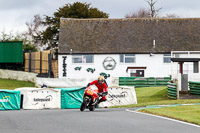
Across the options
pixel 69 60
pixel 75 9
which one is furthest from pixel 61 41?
pixel 75 9

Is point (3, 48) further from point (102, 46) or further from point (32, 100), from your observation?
point (32, 100)

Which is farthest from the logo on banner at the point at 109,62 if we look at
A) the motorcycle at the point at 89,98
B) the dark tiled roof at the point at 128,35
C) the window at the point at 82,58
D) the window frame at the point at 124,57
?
the motorcycle at the point at 89,98

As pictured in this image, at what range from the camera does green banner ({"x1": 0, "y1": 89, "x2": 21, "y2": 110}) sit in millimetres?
25703

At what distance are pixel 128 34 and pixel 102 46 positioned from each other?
3.84 m

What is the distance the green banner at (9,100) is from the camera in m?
25.7

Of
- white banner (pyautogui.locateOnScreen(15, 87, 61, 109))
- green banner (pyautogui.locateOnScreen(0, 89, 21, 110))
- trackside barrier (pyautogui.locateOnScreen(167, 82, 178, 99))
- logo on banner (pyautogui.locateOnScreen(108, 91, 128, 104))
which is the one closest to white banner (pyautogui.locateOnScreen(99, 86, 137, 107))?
logo on banner (pyautogui.locateOnScreen(108, 91, 128, 104))

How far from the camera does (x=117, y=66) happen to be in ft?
185

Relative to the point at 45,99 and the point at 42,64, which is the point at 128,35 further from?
the point at 45,99

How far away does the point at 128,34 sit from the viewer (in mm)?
58125

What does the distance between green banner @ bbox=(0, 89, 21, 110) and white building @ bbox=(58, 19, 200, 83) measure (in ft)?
95.0

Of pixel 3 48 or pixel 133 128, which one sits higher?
pixel 3 48

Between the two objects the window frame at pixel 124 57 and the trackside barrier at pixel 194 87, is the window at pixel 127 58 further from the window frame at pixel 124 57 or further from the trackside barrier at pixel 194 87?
the trackside barrier at pixel 194 87

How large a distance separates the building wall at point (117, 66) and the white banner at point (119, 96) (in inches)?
1078

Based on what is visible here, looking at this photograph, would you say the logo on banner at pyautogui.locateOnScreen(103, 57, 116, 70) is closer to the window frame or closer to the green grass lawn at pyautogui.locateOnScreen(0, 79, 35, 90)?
the window frame
